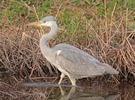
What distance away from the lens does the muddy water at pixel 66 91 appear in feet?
29.3

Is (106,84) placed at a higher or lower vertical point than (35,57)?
lower

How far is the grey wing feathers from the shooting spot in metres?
9.32

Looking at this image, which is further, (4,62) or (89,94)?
(4,62)

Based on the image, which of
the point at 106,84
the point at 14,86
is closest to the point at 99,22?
the point at 106,84

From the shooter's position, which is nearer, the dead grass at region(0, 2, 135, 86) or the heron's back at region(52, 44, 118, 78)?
the heron's back at region(52, 44, 118, 78)

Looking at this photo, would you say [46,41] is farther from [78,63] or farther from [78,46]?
[78,46]

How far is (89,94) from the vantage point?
9117 mm

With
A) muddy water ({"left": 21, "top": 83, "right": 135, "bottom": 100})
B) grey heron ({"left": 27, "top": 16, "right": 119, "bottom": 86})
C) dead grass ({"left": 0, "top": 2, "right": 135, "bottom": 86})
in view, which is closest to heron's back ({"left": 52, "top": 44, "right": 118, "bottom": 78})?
grey heron ({"left": 27, "top": 16, "right": 119, "bottom": 86})

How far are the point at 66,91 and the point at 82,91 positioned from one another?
0.25m

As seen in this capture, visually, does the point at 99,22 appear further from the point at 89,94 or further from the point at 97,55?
the point at 89,94

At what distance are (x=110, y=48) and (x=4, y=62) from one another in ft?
5.74

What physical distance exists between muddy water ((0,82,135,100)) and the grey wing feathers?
0.26 meters

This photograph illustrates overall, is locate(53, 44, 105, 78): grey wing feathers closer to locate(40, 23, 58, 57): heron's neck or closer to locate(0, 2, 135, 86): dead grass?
locate(40, 23, 58, 57): heron's neck

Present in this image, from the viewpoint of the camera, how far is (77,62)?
9469mm
